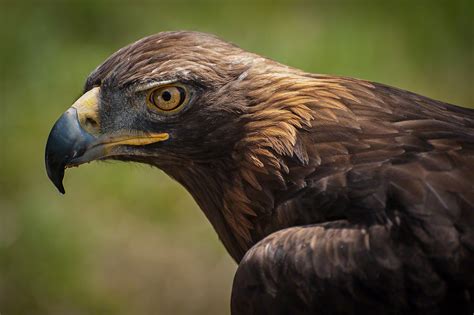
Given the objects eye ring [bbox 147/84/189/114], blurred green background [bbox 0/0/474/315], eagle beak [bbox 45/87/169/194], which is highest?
eye ring [bbox 147/84/189/114]

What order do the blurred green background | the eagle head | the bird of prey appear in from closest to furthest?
the bird of prey < the eagle head < the blurred green background

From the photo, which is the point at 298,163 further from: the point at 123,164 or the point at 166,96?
the point at 123,164

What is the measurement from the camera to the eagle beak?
4.21 m

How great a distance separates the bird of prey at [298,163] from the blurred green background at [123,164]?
2.32 meters

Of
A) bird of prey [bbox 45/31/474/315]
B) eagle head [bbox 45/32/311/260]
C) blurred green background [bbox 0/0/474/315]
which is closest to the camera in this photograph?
bird of prey [bbox 45/31/474/315]

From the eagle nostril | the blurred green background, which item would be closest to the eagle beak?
the eagle nostril

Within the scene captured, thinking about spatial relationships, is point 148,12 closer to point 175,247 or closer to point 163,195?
point 163,195

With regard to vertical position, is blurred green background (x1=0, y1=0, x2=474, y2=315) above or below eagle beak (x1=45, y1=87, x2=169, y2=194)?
below

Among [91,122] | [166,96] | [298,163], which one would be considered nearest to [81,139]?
[91,122]

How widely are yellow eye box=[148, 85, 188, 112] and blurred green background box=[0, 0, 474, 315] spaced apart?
7.75 ft

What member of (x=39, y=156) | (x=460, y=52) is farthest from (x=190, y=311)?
(x=460, y=52)

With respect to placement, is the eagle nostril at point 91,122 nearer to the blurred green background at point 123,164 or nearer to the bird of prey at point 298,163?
the bird of prey at point 298,163

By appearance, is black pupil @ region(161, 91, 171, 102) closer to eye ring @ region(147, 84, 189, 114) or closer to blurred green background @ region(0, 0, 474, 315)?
eye ring @ region(147, 84, 189, 114)

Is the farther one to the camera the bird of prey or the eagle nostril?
the eagle nostril
